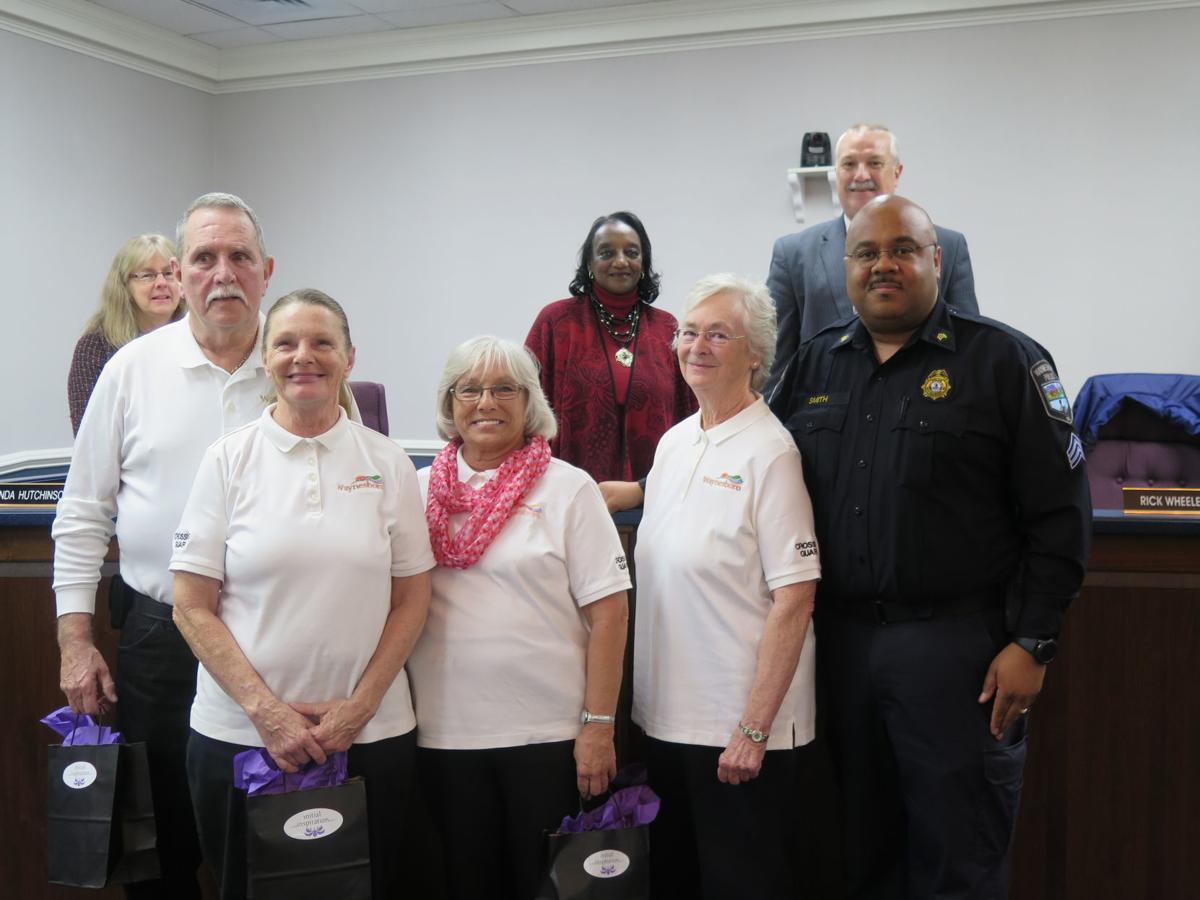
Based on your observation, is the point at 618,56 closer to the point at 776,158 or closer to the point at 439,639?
the point at 776,158

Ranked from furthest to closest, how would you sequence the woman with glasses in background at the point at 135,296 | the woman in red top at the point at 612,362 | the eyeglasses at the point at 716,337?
the woman with glasses in background at the point at 135,296 < the woman in red top at the point at 612,362 < the eyeglasses at the point at 716,337

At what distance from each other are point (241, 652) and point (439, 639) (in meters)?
0.32

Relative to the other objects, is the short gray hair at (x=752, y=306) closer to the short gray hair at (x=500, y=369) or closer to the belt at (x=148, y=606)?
the short gray hair at (x=500, y=369)

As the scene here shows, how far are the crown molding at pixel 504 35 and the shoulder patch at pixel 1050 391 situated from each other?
364 cm

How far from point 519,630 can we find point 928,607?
68 centimetres

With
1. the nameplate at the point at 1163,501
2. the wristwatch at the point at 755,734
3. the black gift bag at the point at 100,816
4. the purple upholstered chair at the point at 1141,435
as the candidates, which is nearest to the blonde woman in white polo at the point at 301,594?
the black gift bag at the point at 100,816

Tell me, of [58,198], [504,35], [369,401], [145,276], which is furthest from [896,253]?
[58,198]

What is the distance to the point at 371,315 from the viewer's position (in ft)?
20.3

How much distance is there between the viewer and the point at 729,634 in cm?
194

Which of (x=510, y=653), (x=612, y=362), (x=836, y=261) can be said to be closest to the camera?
(x=510, y=653)

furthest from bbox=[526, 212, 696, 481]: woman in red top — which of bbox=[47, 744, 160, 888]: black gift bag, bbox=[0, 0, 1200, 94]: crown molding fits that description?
bbox=[0, 0, 1200, 94]: crown molding

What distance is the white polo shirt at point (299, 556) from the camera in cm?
181

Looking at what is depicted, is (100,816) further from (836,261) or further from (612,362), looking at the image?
(836,261)

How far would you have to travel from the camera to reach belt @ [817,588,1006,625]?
1.89 m
